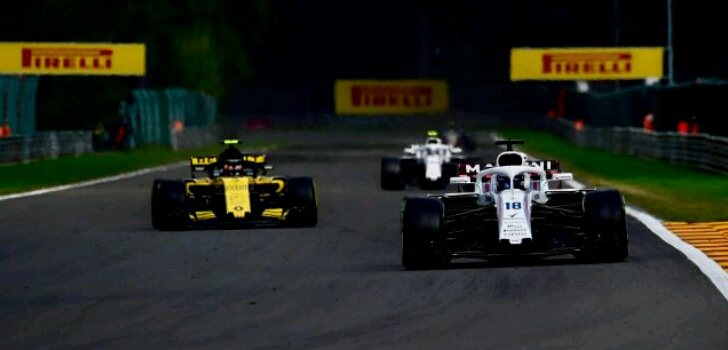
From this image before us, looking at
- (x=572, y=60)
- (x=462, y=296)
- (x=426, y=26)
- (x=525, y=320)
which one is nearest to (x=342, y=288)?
(x=462, y=296)

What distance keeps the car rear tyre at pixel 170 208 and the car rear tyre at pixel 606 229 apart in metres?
6.68

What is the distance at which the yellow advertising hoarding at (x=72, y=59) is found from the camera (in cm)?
7069

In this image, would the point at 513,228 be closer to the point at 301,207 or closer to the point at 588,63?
the point at 301,207

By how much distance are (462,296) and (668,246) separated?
5.17m

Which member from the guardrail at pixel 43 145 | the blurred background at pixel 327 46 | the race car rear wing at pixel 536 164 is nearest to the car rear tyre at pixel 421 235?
the race car rear wing at pixel 536 164

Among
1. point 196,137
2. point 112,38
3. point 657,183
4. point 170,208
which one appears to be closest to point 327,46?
point 112,38

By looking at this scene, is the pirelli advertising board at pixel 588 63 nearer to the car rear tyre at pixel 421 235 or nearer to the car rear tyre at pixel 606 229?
the car rear tyre at pixel 606 229

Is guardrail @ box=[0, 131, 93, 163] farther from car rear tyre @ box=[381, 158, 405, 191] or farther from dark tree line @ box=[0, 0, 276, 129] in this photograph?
Answer: dark tree line @ box=[0, 0, 276, 129]

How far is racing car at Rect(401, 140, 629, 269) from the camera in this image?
16.6 meters

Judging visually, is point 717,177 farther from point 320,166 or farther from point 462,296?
point 462,296

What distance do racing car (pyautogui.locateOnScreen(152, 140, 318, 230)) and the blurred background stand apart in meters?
46.0

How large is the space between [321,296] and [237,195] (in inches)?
320

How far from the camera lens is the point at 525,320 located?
1260cm

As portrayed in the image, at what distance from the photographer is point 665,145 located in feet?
158
